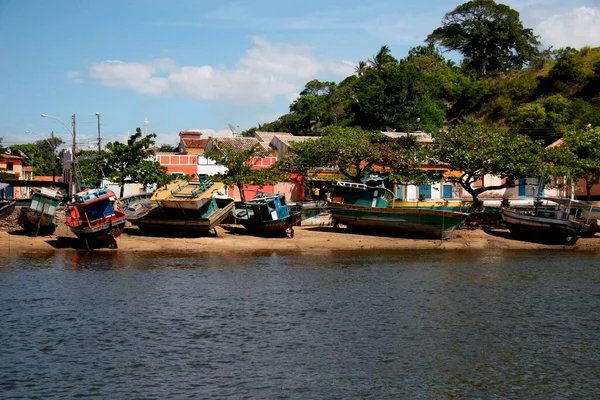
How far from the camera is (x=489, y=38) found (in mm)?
95000

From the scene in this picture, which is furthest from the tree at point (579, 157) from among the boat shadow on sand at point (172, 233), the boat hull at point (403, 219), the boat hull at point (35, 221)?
the boat hull at point (35, 221)

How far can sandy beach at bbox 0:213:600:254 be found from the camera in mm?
33734

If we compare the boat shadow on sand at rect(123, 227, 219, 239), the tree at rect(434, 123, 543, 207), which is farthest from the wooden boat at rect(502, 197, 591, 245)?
the boat shadow on sand at rect(123, 227, 219, 239)

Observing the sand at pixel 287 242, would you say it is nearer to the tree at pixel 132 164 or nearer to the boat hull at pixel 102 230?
the boat hull at pixel 102 230

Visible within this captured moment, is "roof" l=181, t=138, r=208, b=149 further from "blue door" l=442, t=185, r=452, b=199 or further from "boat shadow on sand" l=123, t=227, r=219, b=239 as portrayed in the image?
"boat shadow on sand" l=123, t=227, r=219, b=239

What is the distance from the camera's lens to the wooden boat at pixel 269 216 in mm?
36713

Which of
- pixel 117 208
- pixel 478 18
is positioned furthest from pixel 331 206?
pixel 478 18

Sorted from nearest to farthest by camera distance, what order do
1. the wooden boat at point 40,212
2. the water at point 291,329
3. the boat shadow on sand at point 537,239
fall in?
the water at point 291,329 → the wooden boat at point 40,212 → the boat shadow on sand at point 537,239

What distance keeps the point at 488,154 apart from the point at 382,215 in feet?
25.7

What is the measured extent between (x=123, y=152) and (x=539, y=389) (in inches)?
1268

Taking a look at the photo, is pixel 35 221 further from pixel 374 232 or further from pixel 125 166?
pixel 374 232

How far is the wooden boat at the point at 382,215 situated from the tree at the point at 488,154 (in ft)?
16.6

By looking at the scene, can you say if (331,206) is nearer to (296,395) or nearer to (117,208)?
(117,208)

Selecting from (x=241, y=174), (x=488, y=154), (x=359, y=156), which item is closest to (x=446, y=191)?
(x=359, y=156)
